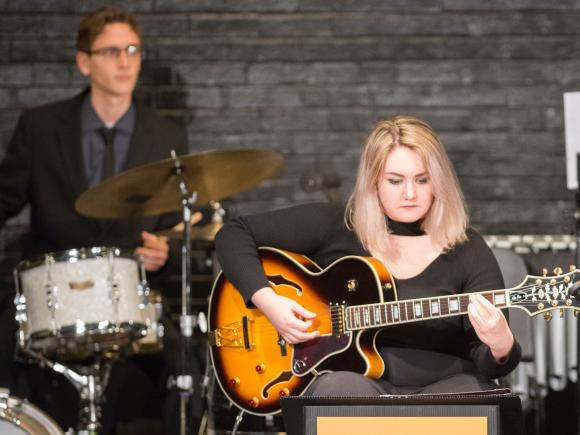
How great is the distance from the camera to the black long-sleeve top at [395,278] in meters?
3.46

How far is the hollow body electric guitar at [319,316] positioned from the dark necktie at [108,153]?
1.40 m

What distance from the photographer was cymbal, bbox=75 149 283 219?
→ 4.28 meters

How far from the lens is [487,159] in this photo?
5.64 meters

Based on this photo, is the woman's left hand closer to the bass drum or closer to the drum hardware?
the drum hardware

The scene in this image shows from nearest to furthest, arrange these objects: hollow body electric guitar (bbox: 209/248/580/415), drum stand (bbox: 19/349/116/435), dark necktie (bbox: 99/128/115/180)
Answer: hollow body electric guitar (bbox: 209/248/580/415) → drum stand (bbox: 19/349/116/435) → dark necktie (bbox: 99/128/115/180)

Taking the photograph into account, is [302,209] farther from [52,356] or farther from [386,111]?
[386,111]

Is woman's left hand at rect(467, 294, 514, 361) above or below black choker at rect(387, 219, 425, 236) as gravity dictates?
below

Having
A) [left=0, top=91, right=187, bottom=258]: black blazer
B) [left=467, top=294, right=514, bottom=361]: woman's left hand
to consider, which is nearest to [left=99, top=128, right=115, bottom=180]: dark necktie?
[left=0, top=91, right=187, bottom=258]: black blazer

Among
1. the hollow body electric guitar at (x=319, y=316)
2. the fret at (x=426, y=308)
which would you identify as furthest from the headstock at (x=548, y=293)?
the fret at (x=426, y=308)

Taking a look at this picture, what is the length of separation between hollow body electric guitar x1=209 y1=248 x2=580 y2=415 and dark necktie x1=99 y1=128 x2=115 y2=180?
1.40 meters

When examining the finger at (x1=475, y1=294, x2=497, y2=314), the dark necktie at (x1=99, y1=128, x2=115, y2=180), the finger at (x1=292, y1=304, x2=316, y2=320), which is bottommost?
the finger at (x1=475, y1=294, x2=497, y2=314)

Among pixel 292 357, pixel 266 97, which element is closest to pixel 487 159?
pixel 266 97

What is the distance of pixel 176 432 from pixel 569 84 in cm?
269

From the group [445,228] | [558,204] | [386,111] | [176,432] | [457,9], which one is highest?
[457,9]
